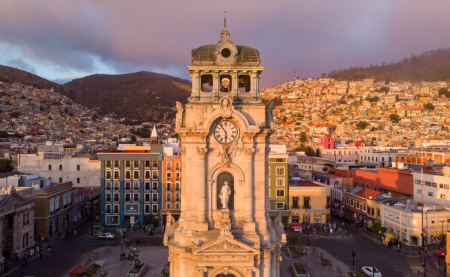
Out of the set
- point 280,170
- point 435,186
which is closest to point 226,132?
point 280,170

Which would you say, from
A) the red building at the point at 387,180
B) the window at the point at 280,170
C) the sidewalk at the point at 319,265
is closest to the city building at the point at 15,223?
the sidewalk at the point at 319,265

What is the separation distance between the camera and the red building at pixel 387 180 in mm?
63000

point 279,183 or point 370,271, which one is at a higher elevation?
point 279,183

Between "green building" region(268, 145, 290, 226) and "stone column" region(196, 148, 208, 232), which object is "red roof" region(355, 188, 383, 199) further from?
"stone column" region(196, 148, 208, 232)

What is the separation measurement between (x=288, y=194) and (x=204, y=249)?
42.6 m

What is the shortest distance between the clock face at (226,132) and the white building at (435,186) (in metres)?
41.6

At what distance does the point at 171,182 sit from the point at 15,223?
978 inches

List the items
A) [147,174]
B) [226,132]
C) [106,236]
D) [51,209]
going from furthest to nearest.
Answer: [147,174] < [51,209] < [106,236] < [226,132]

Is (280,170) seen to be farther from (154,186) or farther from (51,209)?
(51,209)

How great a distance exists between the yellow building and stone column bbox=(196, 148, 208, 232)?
140 feet

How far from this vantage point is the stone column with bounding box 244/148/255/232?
812 inches

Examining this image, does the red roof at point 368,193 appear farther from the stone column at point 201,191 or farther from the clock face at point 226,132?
the stone column at point 201,191

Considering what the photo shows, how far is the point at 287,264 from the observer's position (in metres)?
40.3

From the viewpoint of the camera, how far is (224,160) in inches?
818
